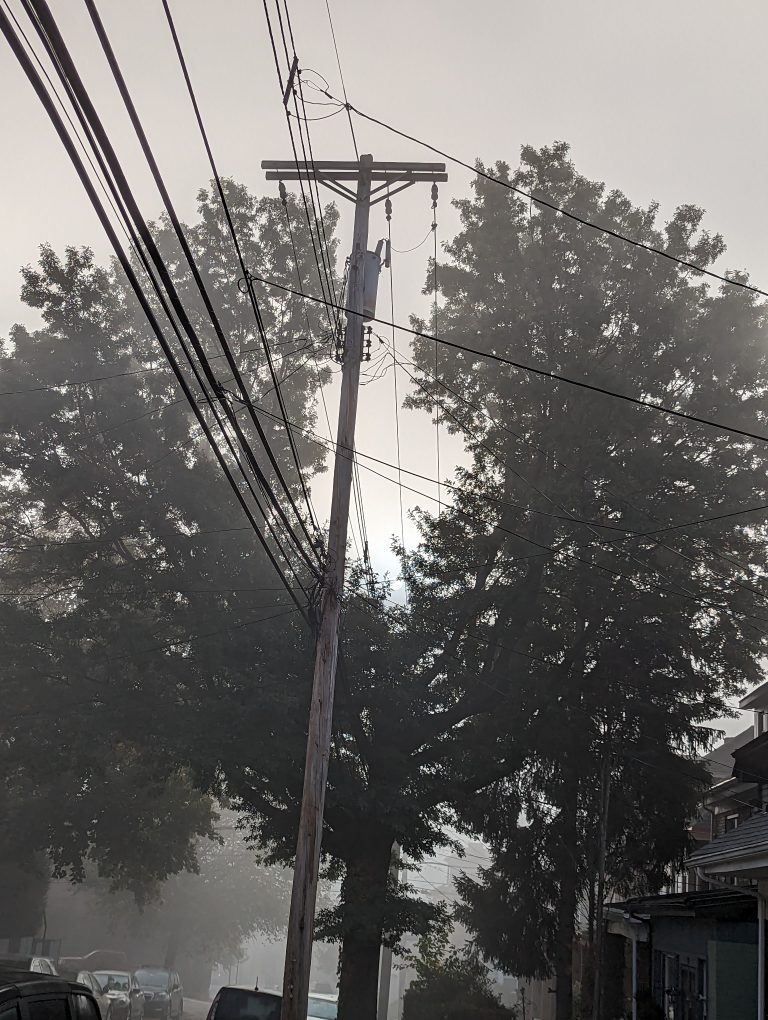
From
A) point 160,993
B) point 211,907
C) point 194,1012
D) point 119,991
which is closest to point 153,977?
point 160,993

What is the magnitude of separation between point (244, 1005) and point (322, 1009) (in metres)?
9.52

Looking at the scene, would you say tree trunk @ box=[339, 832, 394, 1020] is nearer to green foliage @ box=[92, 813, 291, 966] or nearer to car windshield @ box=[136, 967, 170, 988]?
car windshield @ box=[136, 967, 170, 988]

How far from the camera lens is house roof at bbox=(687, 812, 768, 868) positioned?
45.0ft

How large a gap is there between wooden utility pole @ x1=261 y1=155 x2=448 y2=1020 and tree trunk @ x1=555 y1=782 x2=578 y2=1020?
1406 cm

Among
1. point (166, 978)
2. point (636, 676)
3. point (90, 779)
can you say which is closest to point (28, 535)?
point (90, 779)

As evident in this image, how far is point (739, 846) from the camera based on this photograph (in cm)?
1484

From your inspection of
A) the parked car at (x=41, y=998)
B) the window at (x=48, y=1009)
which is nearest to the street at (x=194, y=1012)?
the parked car at (x=41, y=998)

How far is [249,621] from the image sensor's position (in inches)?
891

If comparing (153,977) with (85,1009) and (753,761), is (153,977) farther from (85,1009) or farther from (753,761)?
(85,1009)

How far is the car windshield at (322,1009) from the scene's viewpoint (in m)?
24.2

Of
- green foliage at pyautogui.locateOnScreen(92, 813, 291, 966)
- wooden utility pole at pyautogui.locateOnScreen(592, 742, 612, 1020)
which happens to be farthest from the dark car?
green foliage at pyautogui.locateOnScreen(92, 813, 291, 966)

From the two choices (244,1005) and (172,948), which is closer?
(244,1005)

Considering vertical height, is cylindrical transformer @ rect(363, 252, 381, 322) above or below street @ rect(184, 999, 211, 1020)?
above

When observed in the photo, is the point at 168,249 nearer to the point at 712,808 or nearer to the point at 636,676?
the point at 636,676
